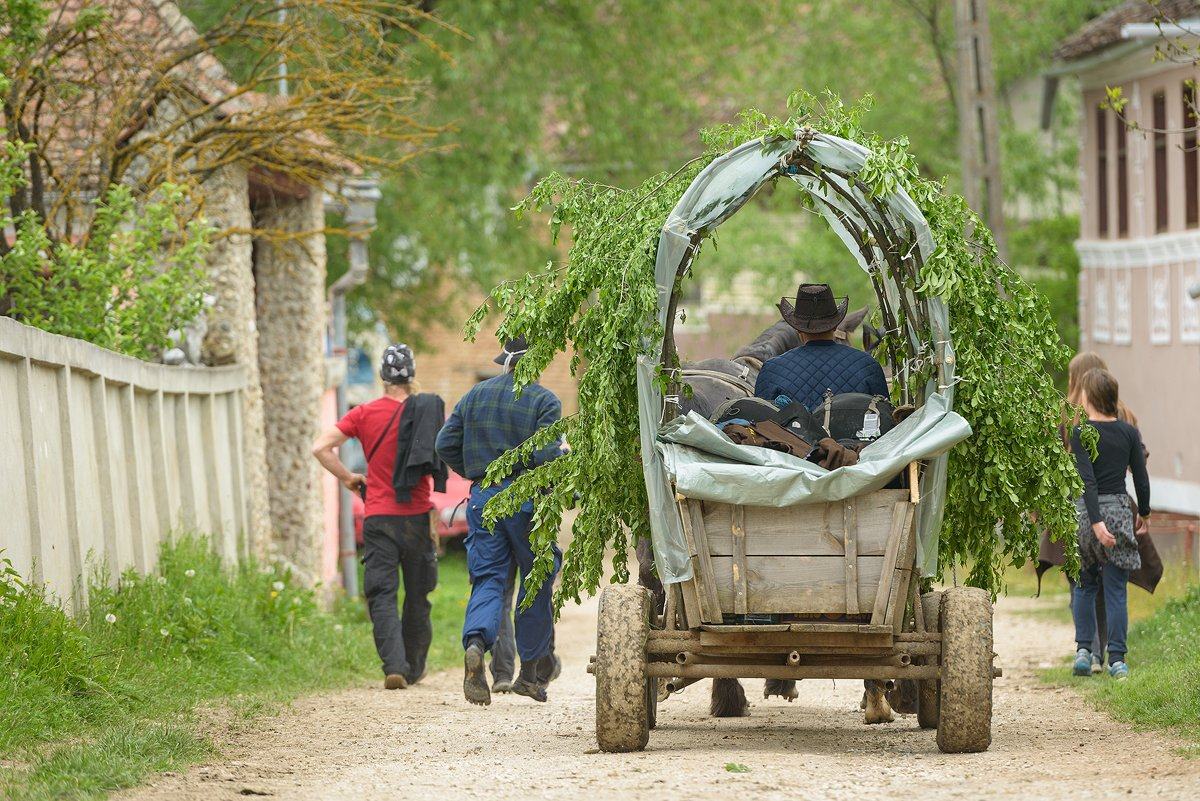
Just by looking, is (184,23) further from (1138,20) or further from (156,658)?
(1138,20)

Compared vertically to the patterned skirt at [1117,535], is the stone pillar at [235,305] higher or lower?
higher

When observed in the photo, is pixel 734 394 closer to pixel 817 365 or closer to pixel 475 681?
pixel 817 365

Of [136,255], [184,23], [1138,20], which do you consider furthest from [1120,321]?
[136,255]

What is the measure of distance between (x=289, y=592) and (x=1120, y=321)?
55.7ft

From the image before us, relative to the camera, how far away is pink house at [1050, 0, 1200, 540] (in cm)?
2392

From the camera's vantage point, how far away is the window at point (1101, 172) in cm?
2858

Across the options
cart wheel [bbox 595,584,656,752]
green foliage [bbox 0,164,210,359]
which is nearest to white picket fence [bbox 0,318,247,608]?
green foliage [bbox 0,164,210,359]

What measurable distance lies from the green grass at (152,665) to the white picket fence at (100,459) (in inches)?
8.9

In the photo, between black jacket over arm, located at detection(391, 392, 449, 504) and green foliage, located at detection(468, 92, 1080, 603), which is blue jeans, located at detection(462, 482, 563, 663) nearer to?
black jacket over arm, located at detection(391, 392, 449, 504)

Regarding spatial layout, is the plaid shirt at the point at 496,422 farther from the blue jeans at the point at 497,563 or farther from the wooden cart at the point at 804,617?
the wooden cart at the point at 804,617

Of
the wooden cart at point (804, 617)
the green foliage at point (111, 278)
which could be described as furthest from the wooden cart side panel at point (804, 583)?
the green foliage at point (111, 278)

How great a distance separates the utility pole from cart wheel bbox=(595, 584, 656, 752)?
16885 mm

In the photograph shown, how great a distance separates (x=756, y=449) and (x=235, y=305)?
8.18 meters

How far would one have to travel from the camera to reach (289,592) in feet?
44.5
